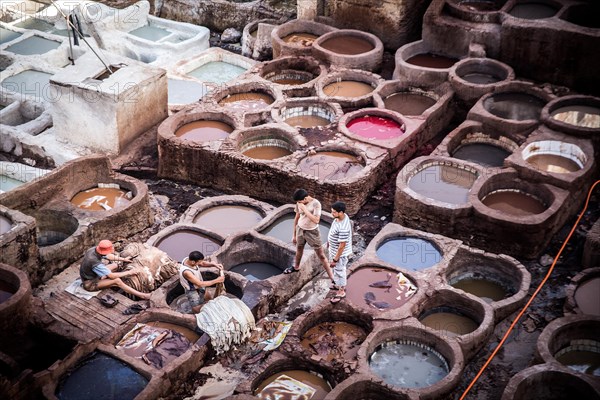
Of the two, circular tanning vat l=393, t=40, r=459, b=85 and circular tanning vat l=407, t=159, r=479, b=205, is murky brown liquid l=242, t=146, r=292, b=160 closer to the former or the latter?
circular tanning vat l=407, t=159, r=479, b=205

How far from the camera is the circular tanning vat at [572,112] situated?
506 inches

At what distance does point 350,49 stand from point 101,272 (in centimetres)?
757

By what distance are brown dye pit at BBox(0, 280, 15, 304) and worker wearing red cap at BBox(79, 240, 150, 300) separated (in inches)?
37.0

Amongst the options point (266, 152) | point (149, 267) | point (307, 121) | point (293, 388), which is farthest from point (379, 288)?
point (307, 121)

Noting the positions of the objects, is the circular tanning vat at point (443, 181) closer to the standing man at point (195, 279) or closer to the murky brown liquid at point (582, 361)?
the murky brown liquid at point (582, 361)

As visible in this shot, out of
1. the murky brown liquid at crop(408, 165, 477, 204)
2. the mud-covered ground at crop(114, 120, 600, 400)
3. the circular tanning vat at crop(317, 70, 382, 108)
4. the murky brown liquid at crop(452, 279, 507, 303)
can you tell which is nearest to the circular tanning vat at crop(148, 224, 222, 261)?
the mud-covered ground at crop(114, 120, 600, 400)

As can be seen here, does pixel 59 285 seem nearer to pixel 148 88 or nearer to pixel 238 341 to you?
pixel 238 341

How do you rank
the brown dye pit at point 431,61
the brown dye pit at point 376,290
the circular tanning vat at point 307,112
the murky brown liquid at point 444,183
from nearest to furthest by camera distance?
the brown dye pit at point 376,290
the murky brown liquid at point 444,183
the circular tanning vat at point 307,112
the brown dye pit at point 431,61

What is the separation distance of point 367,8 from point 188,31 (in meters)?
4.25

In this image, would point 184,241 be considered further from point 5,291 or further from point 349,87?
point 349,87

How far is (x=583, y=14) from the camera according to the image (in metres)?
15.0

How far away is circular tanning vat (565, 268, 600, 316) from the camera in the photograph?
9875 mm

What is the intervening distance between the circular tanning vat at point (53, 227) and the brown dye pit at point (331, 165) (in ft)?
12.4

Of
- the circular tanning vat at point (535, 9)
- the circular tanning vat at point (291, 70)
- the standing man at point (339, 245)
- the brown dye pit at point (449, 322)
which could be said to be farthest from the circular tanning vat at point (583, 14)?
the standing man at point (339, 245)
